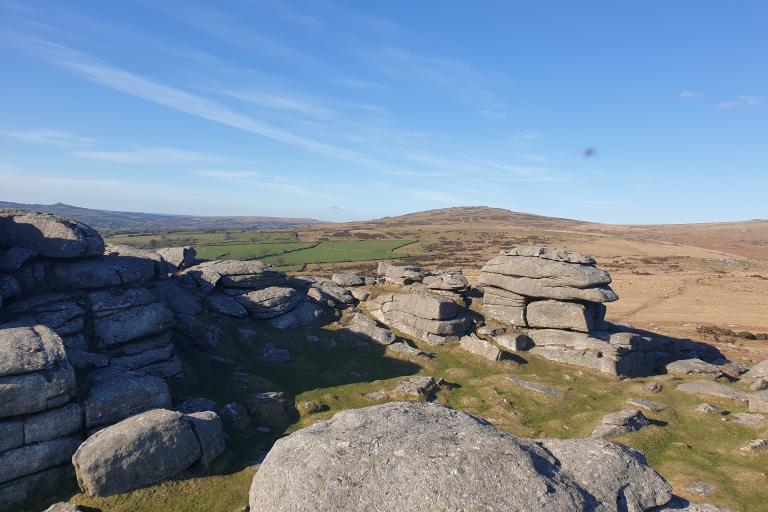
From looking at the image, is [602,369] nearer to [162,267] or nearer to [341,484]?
[341,484]

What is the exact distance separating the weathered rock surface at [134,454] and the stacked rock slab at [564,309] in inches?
1109

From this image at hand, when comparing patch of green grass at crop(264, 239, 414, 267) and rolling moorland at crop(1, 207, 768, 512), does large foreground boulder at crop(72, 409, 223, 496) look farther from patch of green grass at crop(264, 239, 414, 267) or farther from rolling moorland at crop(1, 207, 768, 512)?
patch of green grass at crop(264, 239, 414, 267)

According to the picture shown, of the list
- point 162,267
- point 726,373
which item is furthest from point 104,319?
point 726,373

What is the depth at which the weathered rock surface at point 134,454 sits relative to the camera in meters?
17.3

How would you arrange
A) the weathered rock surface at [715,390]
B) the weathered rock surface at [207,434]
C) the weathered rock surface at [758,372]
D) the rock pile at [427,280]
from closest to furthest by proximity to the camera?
the weathered rock surface at [207,434] < the weathered rock surface at [715,390] < the weathered rock surface at [758,372] < the rock pile at [427,280]

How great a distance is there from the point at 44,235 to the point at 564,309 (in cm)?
3798

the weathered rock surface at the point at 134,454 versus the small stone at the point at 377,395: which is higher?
A: the weathered rock surface at the point at 134,454

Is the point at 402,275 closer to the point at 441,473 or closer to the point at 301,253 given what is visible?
the point at 441,473

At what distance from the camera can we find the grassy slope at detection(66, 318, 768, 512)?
1859 centimetres

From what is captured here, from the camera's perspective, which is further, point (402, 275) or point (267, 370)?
point (402, 275)

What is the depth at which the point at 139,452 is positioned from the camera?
1784 centimetres

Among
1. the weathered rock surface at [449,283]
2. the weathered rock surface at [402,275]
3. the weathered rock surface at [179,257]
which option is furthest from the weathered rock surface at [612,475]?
the weathered rock surface at [179,257]

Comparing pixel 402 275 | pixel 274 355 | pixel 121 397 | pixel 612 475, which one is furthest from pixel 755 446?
pixel 121 397

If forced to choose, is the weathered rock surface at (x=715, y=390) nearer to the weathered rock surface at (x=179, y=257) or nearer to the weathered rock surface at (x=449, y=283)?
the weathered rock surface at (x=449, y=283)
